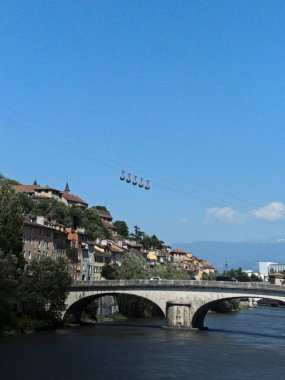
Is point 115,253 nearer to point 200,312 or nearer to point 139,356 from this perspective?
point 200,312

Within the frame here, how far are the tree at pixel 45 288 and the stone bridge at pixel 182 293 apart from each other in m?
12.2

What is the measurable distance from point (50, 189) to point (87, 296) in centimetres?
8097

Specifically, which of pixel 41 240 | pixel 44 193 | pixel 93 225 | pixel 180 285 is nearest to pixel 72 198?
pixel 44 193

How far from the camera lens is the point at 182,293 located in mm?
88625

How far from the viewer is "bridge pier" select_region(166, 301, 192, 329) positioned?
86262 millimetres

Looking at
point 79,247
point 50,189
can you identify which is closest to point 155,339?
point 79,247

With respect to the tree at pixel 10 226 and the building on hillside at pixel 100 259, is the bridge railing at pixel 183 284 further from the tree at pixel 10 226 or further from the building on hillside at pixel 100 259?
the building on hillside at pixel 100 259

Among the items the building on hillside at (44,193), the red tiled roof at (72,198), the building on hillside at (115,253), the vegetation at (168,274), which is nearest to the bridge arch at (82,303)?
the vegetation at (168,274)

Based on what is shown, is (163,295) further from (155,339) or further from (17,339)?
(17,339)

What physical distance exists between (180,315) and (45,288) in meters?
20.4

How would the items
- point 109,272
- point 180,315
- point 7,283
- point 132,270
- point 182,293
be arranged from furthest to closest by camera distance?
1. point 109,272
2. point 132,270
3. point 182,293
4. point 180,315
5. point 7,283

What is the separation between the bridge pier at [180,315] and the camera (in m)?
86.3

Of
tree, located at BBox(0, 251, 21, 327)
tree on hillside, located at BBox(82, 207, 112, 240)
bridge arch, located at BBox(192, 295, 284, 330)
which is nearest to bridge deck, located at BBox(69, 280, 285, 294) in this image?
bridge arch, located at BBox(192, 295, 284, 330)

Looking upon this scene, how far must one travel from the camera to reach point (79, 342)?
6594cm
